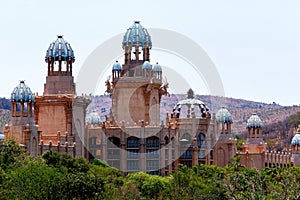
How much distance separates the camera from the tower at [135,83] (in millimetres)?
114750

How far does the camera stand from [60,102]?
333 ft

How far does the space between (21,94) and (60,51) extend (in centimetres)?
1421

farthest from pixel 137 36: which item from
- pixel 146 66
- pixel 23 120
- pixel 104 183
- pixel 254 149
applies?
pixel 104 183

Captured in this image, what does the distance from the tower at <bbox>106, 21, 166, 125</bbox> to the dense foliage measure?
1800 cm

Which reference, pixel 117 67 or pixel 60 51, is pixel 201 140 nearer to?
pixel 117 67

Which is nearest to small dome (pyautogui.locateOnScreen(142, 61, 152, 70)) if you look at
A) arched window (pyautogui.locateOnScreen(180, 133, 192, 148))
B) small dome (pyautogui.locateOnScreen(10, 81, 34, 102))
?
arched window (pyautogui.locateOnScreen(180, 133, 192, 148))

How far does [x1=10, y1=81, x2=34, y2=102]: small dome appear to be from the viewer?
88.9 meters

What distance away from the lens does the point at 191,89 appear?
11562 centimetres

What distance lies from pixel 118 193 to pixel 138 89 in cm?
3816

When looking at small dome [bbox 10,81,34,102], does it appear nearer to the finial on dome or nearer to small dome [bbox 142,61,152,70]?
small dome [bbox 142,61,152,70]

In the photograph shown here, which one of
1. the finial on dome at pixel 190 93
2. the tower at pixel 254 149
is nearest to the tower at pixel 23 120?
the finial on dome at pixel 190 93

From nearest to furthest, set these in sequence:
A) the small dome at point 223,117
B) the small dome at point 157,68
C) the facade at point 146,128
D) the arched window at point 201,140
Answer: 1. the facade at point 146,128
2. the arched window at point 201,140
3. the small dome at point 157,68
4. the small dome at point 223,117

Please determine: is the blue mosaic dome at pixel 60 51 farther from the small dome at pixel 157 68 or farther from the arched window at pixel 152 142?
the small dome at pixel 157 68

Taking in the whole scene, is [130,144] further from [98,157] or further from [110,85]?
[110,85]
